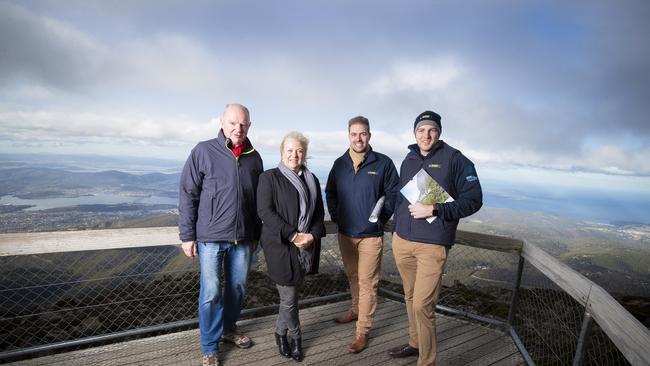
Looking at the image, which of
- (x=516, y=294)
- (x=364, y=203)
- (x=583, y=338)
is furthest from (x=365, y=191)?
(x=516, y=294)

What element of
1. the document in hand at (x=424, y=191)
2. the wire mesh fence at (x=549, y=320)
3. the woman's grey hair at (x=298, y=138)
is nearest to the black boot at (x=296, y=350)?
the document in hand at (x=424, y=191)

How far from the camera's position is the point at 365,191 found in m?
3.55

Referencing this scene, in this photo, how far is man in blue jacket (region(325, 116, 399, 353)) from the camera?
3.55 meters

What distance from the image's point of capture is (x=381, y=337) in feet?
12.6

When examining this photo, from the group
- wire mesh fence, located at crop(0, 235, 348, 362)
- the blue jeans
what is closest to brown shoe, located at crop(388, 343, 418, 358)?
wire mesh fence, located at crop(0, 235, 348, 362)

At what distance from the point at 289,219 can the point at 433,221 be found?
4.44 feet

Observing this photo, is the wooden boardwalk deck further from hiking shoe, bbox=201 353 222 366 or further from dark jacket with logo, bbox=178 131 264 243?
dark jacket with logo, bbox=178 131 264 243

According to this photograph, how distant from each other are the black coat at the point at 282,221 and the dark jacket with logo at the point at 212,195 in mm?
246

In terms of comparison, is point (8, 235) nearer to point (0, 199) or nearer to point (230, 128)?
point (230, 128)

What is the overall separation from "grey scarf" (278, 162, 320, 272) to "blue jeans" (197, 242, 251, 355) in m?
0.62

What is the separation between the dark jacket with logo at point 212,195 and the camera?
296 cm

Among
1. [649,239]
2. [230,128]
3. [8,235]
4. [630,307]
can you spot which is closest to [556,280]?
[230,128]

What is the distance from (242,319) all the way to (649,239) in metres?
186

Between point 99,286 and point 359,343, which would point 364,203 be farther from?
point 99,286
